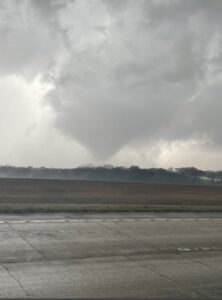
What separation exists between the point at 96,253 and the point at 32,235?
90.6 inches

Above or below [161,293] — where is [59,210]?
above

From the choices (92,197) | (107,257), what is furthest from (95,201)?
(107,257)

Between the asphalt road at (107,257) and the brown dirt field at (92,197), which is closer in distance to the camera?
the asphalt road at (107,257)

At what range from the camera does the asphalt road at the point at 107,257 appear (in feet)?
30.5

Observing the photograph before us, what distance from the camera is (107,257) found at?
1166 cm

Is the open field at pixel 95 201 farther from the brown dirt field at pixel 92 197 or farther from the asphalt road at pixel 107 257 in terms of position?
the asphalt road at pixel 107 257

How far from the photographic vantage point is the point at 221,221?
18781 mm

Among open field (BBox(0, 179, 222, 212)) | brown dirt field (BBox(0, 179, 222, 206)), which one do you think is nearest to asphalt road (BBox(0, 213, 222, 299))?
open field (BBox(0, 179, 222, 212))

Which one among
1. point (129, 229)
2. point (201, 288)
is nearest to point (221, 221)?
point (129, 229)

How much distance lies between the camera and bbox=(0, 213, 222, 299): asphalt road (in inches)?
366

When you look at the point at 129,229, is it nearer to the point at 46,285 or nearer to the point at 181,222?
the point at 181,222

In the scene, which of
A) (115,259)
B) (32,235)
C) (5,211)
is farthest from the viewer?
(5,211)

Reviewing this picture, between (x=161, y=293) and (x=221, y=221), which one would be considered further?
(x=221, y=221)

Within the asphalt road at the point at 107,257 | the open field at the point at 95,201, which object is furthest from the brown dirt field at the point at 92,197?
the asphalt road at the point at 107,257
